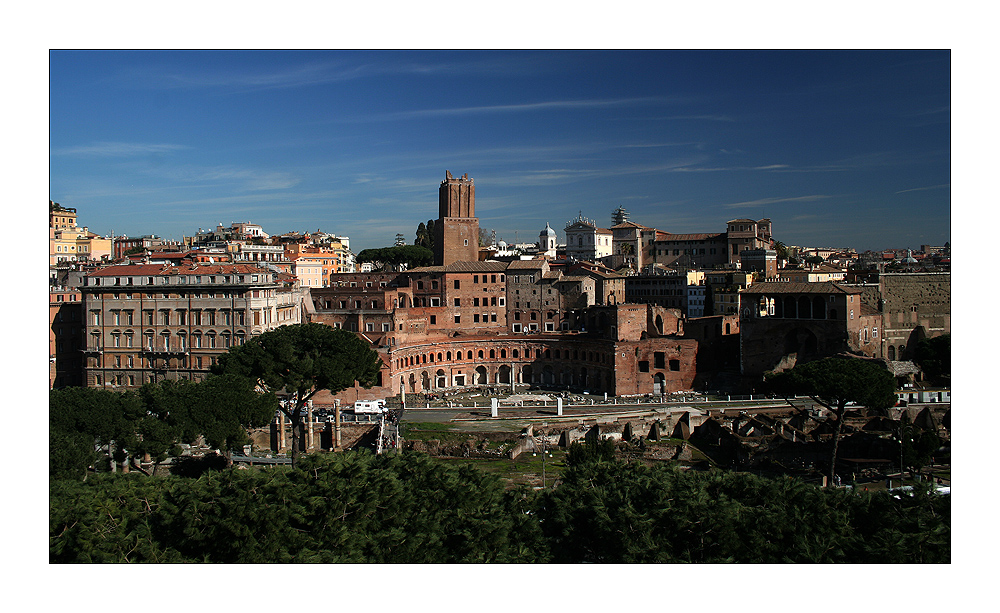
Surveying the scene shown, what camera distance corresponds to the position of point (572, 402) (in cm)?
4278

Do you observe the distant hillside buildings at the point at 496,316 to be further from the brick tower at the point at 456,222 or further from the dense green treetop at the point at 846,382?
the dense green treetop at the point at 846,382

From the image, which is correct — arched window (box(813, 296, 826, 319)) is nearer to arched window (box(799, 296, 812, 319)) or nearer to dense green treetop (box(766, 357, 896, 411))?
arched window (box(799, 296, 812, 319))

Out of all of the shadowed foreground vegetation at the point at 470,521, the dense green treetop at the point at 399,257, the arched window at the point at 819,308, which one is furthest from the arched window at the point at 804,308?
the dense green treetop at the point at 399,257

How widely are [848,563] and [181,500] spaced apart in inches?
563

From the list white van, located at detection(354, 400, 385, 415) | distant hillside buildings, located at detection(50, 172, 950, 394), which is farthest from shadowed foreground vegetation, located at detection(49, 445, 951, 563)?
distant hillside buildings, located at detection(50, 172, 950, 394)

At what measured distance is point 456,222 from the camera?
203 feet

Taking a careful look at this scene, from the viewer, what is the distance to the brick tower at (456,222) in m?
61.6

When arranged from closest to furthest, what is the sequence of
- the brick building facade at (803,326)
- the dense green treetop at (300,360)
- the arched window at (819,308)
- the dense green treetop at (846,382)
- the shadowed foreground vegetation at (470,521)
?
1. the shadowed foreground vegetation at (470,521)
2. the dense green treetop at (846,382)
3. the dense green treetop at (300,360)
4. the brick building facade at (803,326)
5. the arched window at (819,308)

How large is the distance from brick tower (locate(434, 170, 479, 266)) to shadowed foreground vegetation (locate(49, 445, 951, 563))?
43.1 m

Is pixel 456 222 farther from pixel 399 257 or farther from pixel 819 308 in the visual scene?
pixel 819 308

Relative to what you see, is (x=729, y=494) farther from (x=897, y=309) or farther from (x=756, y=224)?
(x=756, y=224)

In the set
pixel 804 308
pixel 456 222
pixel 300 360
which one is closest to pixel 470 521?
pixel 300 360

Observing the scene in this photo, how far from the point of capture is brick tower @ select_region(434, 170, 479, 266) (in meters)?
61.6

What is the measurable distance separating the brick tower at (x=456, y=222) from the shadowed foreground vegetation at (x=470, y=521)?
141 feet
